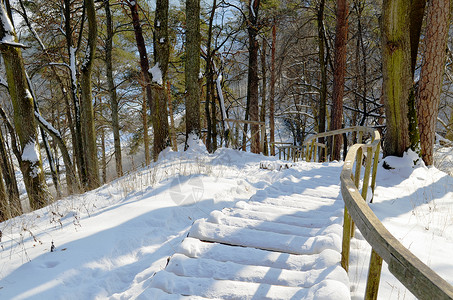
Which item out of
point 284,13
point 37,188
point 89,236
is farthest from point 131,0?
point 89,236

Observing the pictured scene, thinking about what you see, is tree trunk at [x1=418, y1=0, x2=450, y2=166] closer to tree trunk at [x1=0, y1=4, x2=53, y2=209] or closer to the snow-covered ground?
the snow-covered ground

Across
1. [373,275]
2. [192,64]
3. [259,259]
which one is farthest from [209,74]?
[373,275]

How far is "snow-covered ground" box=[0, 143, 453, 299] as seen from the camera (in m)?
2.47

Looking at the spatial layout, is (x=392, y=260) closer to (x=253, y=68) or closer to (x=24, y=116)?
(x=24, y=116)

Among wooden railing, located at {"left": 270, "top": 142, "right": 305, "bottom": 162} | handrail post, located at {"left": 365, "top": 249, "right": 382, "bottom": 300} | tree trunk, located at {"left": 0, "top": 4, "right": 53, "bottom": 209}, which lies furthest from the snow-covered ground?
wooden railing, located at {"left": 270, "top": 142, "right": 305, "bottom": 162}

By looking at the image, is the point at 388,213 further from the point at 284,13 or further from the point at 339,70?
the point at 284,13

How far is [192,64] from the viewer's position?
7828 millimetres

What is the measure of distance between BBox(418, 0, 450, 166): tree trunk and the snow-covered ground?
0.77 metres

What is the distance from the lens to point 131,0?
29.7 feet

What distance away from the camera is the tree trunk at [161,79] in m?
8.04

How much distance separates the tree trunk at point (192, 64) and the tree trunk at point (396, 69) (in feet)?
15.5

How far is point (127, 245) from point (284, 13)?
32.5ft

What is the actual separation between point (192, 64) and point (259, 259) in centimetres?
663

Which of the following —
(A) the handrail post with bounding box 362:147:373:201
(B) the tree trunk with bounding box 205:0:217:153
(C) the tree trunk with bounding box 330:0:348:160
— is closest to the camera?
(A) the handrail post with bounding box 362:147:373:201
